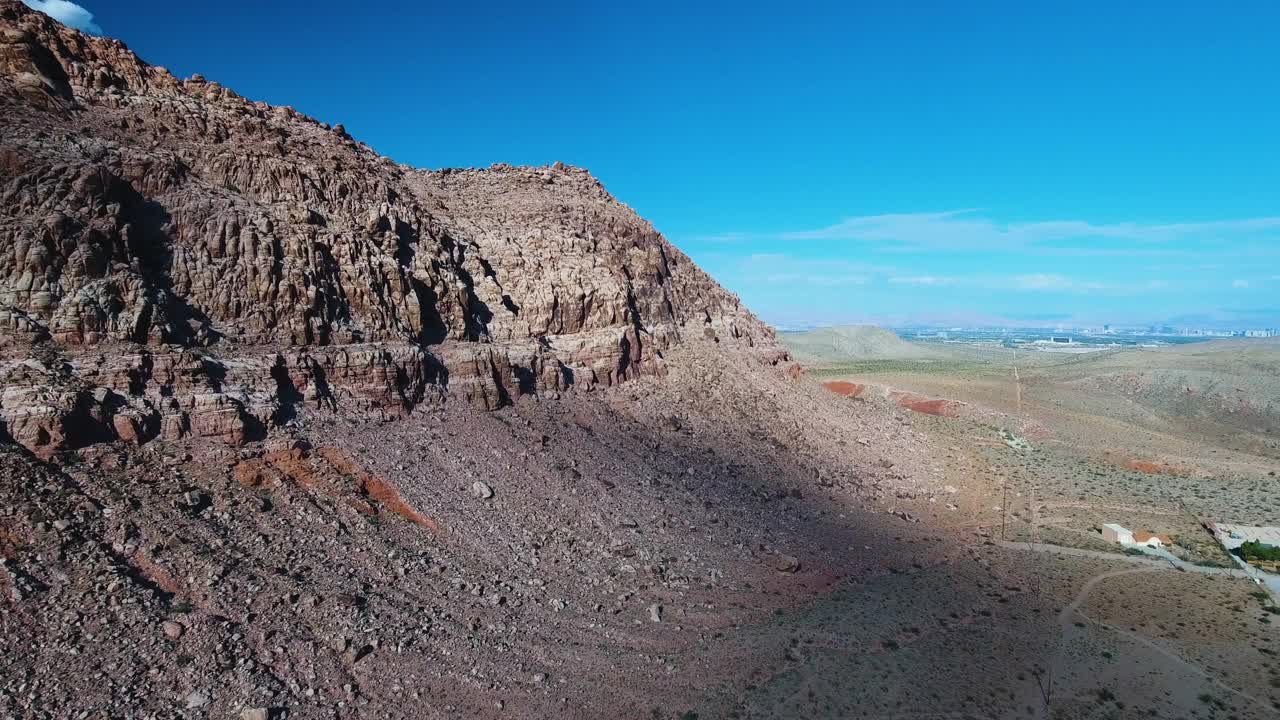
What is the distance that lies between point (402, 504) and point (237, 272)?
38.2 ft

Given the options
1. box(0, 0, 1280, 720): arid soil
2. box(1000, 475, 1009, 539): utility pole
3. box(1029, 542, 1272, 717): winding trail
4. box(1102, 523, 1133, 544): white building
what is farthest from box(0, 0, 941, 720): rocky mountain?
box(1102, 523, 1133, 544): white building

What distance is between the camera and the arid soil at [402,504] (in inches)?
660

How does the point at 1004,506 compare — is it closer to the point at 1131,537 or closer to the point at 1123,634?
the point at 1131,537

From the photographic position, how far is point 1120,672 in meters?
20.7

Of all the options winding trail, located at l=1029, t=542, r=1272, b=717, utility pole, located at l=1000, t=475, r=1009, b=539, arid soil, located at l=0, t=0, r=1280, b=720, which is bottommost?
winding trail, located at l=1029, t=542, r=1272, b=717

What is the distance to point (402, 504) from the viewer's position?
23.5 meters

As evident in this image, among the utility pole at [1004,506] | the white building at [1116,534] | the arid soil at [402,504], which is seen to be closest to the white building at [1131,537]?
the white building at [1116,534]

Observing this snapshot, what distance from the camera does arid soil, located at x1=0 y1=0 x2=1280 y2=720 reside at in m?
16.8

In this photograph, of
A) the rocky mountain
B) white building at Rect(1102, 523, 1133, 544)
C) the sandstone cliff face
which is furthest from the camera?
white building at Rect(1102, 523, 1133, 544)

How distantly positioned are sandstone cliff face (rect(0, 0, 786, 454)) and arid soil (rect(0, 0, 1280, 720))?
13 centimetres

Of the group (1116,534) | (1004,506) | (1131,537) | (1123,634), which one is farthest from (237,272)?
(1131,537)

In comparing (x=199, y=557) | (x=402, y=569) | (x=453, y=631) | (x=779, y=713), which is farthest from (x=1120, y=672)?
(x=199, y=557)

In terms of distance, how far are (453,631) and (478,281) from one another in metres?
21.9

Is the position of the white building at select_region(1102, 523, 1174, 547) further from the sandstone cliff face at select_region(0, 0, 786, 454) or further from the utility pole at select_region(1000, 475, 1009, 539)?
the sandstone cliff face at select_region(0, 0, 786, 454)
